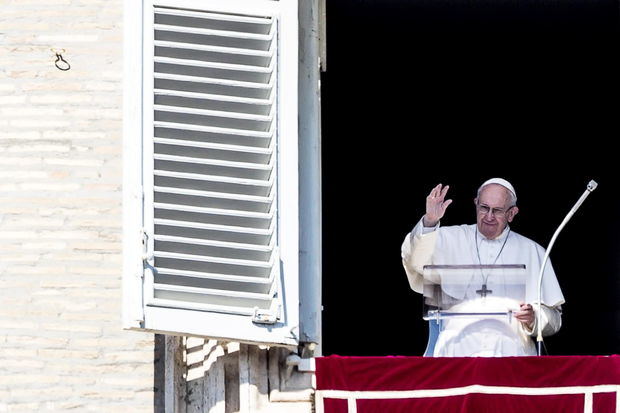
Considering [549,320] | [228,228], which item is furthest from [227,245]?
[549,320]

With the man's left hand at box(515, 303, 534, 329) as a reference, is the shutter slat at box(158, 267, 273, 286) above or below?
above

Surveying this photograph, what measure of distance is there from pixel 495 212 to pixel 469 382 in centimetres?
172

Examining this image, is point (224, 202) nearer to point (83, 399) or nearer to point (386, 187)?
point (83, 399)

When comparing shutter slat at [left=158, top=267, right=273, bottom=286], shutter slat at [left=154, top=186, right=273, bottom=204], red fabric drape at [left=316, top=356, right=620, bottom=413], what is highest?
shutter slat at [left=154, top=186, right=273, bottom=204]

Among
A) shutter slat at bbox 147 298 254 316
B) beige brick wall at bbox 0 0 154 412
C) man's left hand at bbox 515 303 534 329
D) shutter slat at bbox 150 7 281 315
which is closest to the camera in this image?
shutter slat at bbox 147 298 254 316

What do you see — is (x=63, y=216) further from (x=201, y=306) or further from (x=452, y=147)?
(x=452, y=147)

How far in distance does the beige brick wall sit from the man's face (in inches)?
72.1

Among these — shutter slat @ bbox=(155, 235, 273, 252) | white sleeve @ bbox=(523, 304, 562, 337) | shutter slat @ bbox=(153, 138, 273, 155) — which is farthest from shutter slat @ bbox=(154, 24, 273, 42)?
white sleeve @ bbox=(523, 304, 562, 337)

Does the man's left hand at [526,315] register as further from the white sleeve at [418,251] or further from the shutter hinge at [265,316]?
the shutter hinge at [265,316]

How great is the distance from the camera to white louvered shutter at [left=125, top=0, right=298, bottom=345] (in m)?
8.91

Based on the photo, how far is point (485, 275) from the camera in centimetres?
1022

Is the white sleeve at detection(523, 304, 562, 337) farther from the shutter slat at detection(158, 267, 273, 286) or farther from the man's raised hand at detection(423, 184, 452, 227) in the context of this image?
the shutter slat at detection(158, 267, 273, 286)

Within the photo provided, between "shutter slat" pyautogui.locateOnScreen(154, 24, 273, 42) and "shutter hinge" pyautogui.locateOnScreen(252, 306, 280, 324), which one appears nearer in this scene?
"shutter hinge" pyautogui.locateOnScreen(252, 306, 280, 324)

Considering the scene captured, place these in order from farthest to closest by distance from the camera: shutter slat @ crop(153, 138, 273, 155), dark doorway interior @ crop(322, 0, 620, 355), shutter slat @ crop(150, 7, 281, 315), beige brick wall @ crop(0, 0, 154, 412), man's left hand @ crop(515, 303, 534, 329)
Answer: dark doorway interior @ crop(322, 0, 620, 355), man's left hand @ crop(515, 303, 534, 329), beige brick wall @ crop(0, 0, 154, 412), shutter slat @ crop(153, 138, 273, 155), shutter slat @ crop(150, 7, 281, 315)
